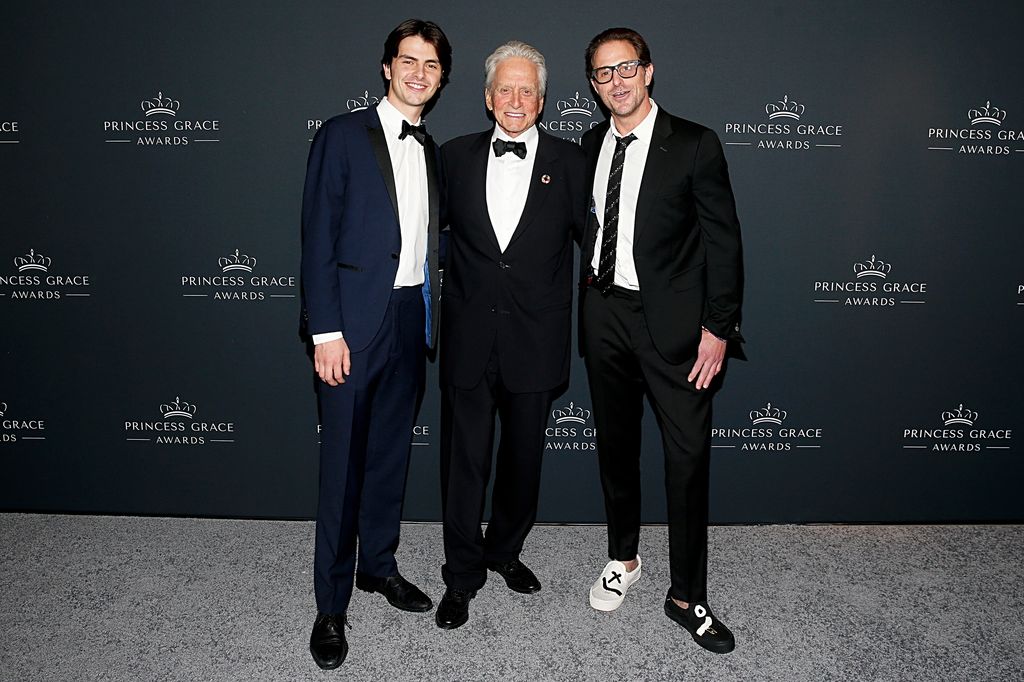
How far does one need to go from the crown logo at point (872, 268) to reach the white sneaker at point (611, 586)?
63.7 inches

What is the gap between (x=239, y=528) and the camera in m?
3.28

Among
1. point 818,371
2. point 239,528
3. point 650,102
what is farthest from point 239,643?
point 818,371

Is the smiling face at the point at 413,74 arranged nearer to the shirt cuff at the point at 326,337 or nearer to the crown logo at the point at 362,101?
the crown logo at the point at 362,101

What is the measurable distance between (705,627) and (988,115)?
242 cm

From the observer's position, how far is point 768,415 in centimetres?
328

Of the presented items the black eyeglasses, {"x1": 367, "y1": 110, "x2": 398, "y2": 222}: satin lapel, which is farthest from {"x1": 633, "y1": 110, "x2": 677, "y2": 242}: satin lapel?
{"x1": 367, "y1": 110, "x2": 398, "y2": 222}: satin lapel

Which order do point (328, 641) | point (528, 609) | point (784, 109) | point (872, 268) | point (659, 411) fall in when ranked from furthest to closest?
point (872, 268), point (784, 109), point (528, 609), point (659, 411), point (328, 641)

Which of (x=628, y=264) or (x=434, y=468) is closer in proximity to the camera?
(x=628, y=264)

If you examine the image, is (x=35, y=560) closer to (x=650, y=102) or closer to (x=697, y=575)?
(x=697, y=575)

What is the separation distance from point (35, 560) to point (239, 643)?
1150 millimetres

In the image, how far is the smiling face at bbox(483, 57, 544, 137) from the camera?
2391 millimetres

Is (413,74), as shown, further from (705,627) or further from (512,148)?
(705,627)

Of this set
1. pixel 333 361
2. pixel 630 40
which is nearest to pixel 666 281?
pixel 630 40

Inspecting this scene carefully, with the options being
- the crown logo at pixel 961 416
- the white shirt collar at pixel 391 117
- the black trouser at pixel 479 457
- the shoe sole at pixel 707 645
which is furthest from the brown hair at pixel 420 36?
the crown logo at pixel 961 416
